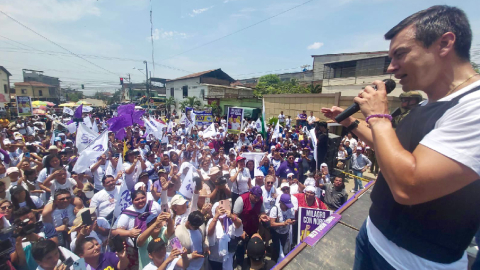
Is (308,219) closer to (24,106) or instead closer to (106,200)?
(106,200)

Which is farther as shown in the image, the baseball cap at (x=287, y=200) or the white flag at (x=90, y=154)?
the white flag at (x=90, y=154)

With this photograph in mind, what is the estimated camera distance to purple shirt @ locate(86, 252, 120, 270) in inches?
110

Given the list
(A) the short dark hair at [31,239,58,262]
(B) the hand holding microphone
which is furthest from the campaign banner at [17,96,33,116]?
(B) the hand holding microphone

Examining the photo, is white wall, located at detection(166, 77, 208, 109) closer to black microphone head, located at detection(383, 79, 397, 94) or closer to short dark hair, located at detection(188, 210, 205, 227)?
short dark hair, located at detection(188, 210, 205, 227)

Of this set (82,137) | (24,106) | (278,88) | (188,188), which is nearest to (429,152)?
(188,188)

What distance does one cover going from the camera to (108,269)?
277 cm

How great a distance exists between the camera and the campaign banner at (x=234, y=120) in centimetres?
927

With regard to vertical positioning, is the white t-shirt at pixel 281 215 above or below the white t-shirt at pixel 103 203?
below

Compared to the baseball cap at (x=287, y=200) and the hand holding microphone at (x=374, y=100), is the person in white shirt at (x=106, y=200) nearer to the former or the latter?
the baseball cap at (x=287, y=200)

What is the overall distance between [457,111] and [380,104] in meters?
0.30

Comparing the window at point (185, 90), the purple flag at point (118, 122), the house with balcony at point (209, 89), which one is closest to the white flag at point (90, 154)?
the purple flag at point (118, 122)

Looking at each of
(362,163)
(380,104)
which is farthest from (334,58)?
(380,104)

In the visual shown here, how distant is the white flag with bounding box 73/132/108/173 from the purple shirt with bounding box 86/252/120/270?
9.09ft

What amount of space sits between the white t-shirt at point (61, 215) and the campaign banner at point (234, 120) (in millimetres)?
6376
